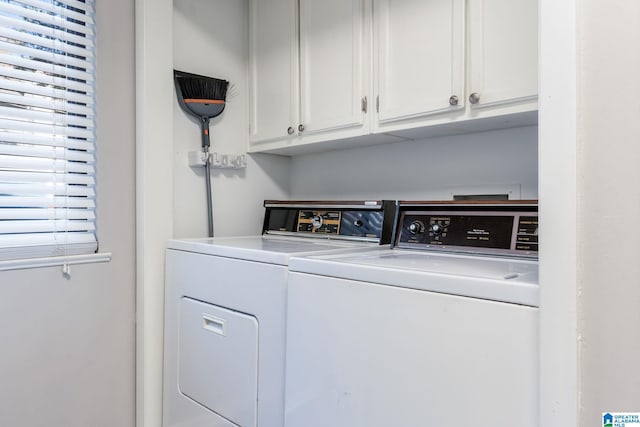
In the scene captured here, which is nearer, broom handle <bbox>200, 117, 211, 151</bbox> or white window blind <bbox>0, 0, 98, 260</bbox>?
white window blind <bbox>0, 0, 98, 260</bbox>

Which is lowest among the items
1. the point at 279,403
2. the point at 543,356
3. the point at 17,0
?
the point at 279,403

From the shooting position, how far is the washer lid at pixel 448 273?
0.87m

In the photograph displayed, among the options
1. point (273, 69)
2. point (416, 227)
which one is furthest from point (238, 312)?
point (273, 69)

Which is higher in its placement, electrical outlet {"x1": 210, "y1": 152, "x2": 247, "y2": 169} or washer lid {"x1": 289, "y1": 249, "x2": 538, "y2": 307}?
electrical outlet {"x1": 210, "y1": 152, "x2": 247, "y2": 169}

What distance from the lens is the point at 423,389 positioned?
38.2 inches

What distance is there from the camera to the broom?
200cm

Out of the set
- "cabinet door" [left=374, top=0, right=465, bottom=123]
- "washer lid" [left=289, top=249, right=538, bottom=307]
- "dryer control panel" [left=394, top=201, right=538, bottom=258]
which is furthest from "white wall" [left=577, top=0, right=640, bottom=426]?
"cabinet door" [left=374, top=0, right=465, bottom=123]

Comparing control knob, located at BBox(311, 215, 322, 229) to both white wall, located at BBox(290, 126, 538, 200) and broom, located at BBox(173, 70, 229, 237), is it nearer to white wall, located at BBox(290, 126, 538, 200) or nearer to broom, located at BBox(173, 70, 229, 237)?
white wall, located at BBox(290, 126, 538, 200)

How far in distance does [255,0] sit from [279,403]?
1.93m

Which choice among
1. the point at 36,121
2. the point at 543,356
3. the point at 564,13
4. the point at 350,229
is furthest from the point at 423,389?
the point at 36,121

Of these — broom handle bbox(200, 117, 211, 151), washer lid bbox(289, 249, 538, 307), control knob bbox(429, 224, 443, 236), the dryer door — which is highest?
broom handle bbox(200, 117, 211, 151)

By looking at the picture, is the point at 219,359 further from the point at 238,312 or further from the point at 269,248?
the point at 269,248

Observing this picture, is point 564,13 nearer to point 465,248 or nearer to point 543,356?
point 543,356

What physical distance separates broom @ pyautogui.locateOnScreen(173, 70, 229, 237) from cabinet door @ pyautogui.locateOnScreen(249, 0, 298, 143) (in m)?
0.19
